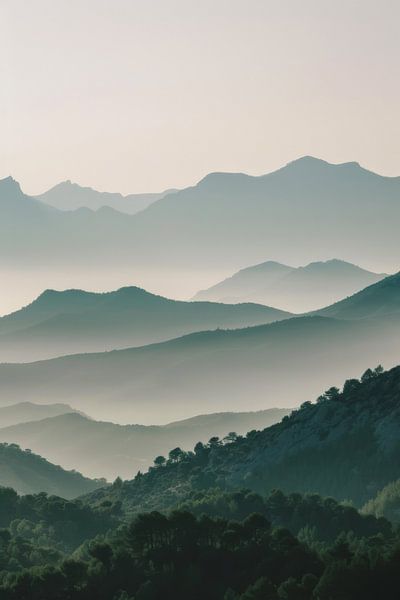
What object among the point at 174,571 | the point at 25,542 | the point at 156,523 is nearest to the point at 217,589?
the point at 174,571

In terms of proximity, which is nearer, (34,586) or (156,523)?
(34,586)

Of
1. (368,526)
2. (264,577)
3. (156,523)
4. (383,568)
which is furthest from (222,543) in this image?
(368,526)

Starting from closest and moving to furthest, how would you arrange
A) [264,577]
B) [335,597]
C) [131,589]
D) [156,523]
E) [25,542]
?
[335,597]
[264,577]
[131,589]
[156,523]
[25,542]

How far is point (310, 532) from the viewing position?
192375 mm

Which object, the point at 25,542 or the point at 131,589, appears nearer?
the point at 131,589

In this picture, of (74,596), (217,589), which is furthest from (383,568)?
(74,596)

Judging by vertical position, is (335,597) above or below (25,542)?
below

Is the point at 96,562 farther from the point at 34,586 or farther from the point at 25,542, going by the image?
the point at 25,542

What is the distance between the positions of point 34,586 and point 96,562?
10.7m

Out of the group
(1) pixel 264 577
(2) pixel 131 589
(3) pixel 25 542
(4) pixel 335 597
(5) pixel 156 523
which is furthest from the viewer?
(3) pixel 25 542

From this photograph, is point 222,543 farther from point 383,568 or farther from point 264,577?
point 383,568

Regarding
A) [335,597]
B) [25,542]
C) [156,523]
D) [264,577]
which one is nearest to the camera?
[335,597]

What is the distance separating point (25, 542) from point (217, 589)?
4842 centimetres

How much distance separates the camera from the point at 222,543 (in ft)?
510
